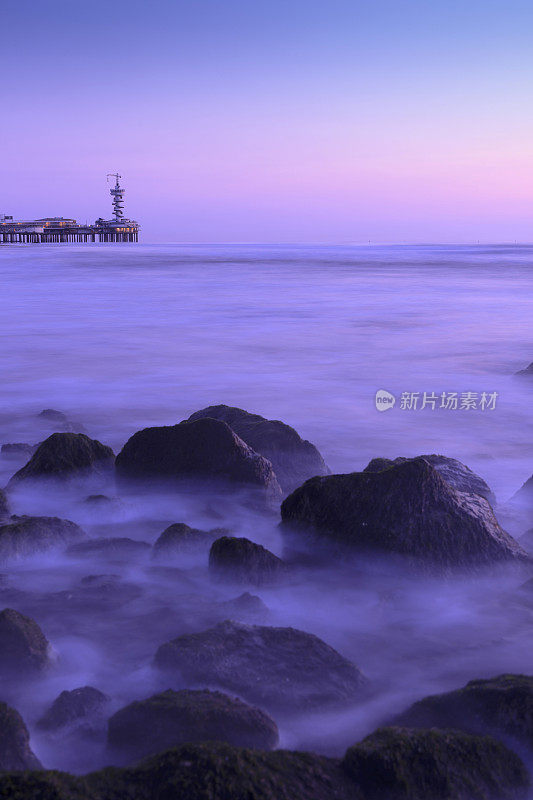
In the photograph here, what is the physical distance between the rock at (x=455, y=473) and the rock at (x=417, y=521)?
0.82 meters

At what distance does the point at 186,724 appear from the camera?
8.14 feet

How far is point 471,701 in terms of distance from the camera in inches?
104

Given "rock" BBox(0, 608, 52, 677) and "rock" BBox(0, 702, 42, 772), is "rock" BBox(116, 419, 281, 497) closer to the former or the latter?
"rock" BBox(0, 608, 52, 677)

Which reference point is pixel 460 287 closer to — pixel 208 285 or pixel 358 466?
pixel 208 285

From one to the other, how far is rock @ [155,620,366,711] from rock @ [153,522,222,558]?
1.14 metres

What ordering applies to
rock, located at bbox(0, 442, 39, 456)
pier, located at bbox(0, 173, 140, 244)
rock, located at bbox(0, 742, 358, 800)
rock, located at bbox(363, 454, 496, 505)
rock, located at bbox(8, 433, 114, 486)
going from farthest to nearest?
pier, located at bbox(0, 173, 140, 244)
rock, located at bbox(0, 442, 39, 456)
rock, located at bbox(8, 433, 114, 486)
rock, located at bbox(363, 454, 496, 505)
rock, located at bbox(0, 742, 358, 800)

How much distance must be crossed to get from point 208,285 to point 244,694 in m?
30.7

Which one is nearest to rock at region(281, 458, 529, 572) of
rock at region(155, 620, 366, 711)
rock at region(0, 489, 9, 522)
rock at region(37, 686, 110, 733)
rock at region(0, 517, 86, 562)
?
rock at region(155, 620, 366, 711)

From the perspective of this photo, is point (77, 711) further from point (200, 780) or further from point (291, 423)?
point (291, 423)

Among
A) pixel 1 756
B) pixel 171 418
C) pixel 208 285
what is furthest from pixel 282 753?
pixel 208 285

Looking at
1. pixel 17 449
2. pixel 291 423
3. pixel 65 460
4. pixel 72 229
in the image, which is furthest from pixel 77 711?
pixel 72 229

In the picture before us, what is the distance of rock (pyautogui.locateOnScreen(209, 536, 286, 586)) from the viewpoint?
3.95 meters

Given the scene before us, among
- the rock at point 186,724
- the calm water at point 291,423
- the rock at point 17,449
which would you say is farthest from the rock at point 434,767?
the rock at point 17,449

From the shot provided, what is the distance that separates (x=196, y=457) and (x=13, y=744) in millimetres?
3146
